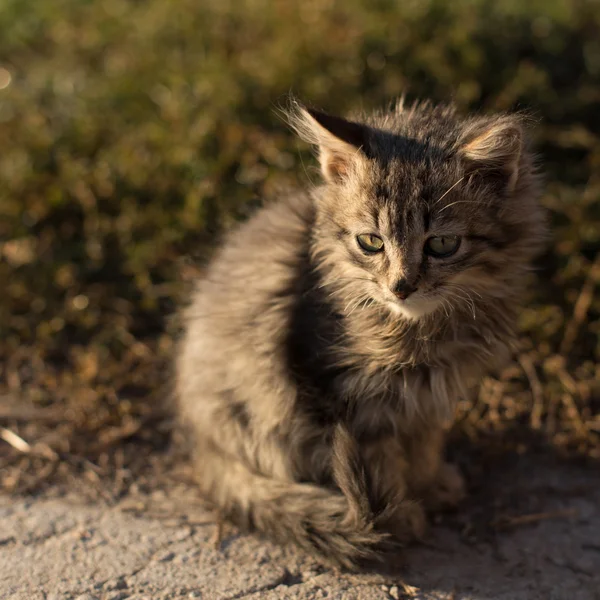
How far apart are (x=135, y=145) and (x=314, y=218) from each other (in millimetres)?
1954

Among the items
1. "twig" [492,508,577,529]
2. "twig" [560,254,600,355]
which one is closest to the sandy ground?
"twig" [492,508,577,529]

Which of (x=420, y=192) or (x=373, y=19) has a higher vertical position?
(x=373, y=19)

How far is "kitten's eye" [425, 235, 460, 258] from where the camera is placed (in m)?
2.22

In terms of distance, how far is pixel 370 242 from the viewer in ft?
7.57

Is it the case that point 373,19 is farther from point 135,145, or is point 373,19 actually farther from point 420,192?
point 420,192

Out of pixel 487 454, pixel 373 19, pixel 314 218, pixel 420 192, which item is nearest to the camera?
pixel 420 192

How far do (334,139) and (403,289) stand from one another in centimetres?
51

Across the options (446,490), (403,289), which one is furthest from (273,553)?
(403,289)

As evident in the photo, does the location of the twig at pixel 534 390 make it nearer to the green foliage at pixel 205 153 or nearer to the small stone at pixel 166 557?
the green foliage at pixel 205 153

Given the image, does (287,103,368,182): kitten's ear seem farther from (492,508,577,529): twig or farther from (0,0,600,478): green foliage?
(492,508,577,529): twig

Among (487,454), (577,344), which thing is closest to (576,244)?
(577,344)

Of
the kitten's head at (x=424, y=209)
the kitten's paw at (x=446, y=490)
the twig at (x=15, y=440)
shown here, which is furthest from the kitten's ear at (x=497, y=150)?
the twig at (x=15, y=440)

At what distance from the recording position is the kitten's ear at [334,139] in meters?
2.22

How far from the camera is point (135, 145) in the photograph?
4230 millimetres
